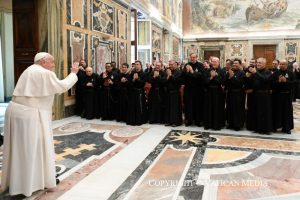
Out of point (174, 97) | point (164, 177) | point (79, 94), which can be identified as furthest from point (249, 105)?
point (79, 94)

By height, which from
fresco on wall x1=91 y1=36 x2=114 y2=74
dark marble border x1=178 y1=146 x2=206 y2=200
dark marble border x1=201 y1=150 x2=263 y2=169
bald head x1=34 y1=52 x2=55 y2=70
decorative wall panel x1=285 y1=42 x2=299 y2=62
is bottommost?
dark marble border x1=178 y1=146 x2=206 y2=200

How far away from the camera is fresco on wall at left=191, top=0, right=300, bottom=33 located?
22.3 m

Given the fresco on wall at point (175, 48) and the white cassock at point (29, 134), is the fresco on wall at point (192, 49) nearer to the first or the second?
the fresco on wall at point (175, 48)

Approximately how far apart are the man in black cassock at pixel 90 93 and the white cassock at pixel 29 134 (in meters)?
4.99

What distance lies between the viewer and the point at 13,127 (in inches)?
134

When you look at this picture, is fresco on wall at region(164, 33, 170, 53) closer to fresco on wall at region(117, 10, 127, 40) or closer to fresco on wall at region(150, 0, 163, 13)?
fresco on wall at region(150, 0, 163, 13)

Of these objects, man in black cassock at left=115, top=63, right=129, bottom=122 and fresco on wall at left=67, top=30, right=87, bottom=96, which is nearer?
man in black cassock at left=115, top=63, right=129, bottom=122

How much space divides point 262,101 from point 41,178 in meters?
5.18

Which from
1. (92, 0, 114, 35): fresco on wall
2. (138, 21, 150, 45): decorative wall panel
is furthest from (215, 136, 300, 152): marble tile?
(138, 21, 150, 45): decorative wall panel

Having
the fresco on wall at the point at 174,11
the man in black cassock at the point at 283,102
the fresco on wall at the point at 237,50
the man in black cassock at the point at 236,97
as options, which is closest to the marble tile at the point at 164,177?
the man in black cassock at the point at 236,97

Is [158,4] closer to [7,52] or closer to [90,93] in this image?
[7,52]

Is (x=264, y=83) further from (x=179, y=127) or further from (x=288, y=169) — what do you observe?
(x=288, y=169)

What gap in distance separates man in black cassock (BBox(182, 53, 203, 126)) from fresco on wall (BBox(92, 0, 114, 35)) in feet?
12.9

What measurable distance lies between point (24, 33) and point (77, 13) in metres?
1.67
